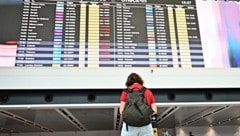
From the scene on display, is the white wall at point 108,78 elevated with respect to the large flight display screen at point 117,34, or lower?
lower


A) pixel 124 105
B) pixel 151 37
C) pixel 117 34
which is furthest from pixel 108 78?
pixel 124 105

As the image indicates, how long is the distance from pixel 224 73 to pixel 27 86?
2.53m

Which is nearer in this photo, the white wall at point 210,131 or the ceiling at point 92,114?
the ceiling at point 92,114

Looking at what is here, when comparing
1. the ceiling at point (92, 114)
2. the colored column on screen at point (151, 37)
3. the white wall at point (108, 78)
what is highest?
the colored column on screen at point (151, 37)

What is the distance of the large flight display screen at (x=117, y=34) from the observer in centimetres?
380

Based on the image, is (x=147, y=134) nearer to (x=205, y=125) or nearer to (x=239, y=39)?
(x=239, y=39)

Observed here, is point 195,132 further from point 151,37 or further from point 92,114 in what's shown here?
point 151,37

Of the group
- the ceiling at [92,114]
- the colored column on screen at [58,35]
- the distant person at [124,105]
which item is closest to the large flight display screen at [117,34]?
the colored column on screen at [58,35]

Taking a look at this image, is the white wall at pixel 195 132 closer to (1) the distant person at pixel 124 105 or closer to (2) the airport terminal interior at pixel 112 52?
(2) the airport terminal interior at pixel 112 52

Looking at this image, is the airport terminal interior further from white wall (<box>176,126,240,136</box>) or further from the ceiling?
white wall (<box>176,126,240,136</box>)

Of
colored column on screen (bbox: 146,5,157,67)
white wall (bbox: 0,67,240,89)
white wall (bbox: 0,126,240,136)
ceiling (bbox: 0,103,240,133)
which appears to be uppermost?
colored column on screen (bbox: 146,5,157,67)

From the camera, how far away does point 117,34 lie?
3945mm

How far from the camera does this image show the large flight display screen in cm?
380

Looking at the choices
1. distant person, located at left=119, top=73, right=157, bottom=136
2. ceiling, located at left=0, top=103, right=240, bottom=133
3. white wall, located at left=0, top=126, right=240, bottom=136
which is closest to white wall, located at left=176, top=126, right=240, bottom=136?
white wall, located at left=0, top=126, right=240, bottom=136
